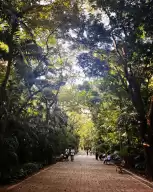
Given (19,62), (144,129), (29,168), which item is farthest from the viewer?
(29,168)

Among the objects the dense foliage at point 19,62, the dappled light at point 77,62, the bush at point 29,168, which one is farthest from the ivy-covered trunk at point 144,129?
the bush at point 29,168

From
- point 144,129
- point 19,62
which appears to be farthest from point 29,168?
point 144,129

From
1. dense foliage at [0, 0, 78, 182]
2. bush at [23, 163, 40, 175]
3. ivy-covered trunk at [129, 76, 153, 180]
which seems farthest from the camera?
bush at [23, 163, 40, 175]

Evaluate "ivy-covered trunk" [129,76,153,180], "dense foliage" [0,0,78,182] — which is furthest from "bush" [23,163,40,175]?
"ivy-covered trunk" [129,76,153,180]

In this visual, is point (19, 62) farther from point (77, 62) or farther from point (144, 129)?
point (144, 129)

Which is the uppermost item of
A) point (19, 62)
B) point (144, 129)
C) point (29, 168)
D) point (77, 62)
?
point (77, 62)

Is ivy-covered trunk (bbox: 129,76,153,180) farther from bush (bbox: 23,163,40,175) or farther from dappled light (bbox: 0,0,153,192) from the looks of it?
bush (bbox: 23,163,40,175)

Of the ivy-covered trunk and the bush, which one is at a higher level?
the ivy-covered trunk

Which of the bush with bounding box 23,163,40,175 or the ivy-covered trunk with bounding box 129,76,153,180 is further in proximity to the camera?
the bush with bounding box 23,163,40,175

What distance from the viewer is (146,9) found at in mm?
10688

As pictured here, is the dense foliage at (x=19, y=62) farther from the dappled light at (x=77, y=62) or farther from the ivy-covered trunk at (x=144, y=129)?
the ivy-covered trunk at (x=144, y=129)

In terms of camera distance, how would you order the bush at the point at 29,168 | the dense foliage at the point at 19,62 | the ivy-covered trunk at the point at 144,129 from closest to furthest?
the dense foliage at the point at 19,62
the ivy-covered trunk at the point at 144,129
the bush at the point at 29,168

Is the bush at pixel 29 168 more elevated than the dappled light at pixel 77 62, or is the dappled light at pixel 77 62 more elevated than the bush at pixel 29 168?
the dappled light at pixel 77 62

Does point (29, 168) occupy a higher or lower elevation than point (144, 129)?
lower
